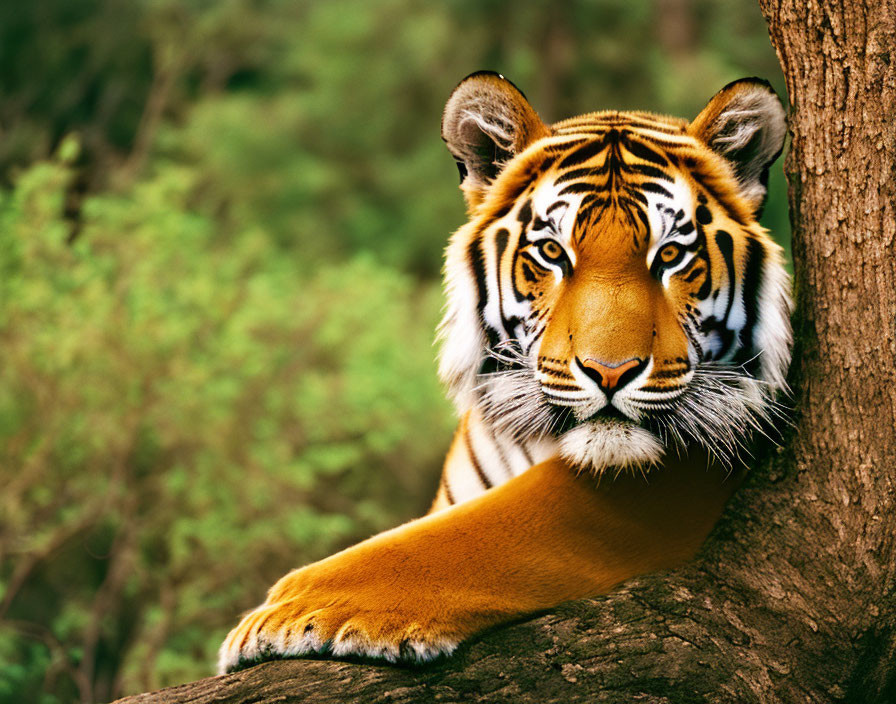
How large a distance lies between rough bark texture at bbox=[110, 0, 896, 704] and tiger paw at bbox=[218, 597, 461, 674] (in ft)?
0.11

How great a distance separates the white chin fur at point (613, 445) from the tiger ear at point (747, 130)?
63 cm

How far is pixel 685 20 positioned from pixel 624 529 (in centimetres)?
1078

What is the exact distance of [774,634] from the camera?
1854 mm

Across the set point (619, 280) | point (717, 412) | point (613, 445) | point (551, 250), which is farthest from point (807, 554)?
point (551, 250)

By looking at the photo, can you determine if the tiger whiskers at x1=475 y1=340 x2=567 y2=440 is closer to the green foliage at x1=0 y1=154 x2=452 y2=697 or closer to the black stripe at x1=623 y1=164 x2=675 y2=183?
the black stripe at x1=623 y1=164 x2=675 y2=183

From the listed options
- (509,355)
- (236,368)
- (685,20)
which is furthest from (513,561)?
(685,20)

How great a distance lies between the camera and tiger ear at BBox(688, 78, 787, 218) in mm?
1982

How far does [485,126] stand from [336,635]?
46.9 inches

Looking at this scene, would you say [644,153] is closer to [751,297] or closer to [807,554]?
[751,297]

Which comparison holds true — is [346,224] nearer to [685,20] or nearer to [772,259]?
[685,20]

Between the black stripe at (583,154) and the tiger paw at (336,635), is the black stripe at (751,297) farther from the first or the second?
the tiger paw at (336,635)

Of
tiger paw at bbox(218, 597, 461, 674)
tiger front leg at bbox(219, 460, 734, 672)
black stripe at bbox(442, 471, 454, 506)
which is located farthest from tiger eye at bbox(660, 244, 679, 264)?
black stripe at bbox(442, 471, 454, 506)

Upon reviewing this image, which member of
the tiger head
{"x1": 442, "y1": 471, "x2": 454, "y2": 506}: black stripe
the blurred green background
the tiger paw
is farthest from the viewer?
the blurred green background

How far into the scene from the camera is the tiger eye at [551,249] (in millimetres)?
1972
